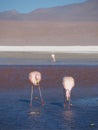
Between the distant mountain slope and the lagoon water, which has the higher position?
the distant mountain slope

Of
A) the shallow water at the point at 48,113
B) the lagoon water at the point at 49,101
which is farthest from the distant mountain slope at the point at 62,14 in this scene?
the shallow water at the point at 48,113

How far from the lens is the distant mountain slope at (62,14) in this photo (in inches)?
2334

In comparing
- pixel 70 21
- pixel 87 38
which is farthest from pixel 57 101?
pixel 70 21

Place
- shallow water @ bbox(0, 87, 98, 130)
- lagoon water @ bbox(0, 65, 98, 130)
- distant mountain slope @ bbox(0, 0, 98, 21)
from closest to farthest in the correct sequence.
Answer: shallow water @ bbox(0, 87, 98, 130) < lagoon water @ bbox(0, 65, 98, 130) < distant mountain slope @ bbox(0, 0, 98, 21)

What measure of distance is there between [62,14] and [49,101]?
48.8m

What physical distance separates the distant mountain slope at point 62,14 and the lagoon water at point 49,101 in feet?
128

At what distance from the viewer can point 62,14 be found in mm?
61469

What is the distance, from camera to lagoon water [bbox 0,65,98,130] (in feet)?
33.7

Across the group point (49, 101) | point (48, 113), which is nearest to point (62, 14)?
point (49, 101)

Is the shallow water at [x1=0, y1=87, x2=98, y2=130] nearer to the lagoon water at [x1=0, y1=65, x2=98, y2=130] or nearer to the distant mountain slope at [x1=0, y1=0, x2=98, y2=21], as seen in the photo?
the lagoon water at [x1=0, y1=65, x2=98, y2=130]

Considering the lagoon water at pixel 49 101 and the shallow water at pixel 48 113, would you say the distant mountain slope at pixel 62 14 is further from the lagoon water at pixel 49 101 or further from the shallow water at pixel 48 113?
the shallow water at pixel 48 113

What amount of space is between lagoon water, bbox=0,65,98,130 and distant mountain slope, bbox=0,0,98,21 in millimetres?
39153

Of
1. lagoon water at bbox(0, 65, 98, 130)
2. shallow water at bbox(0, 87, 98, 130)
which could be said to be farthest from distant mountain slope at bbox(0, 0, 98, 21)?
shallow water at bbox(0, 87, 98, 130)

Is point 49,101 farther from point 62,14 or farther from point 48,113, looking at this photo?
point 62,14
